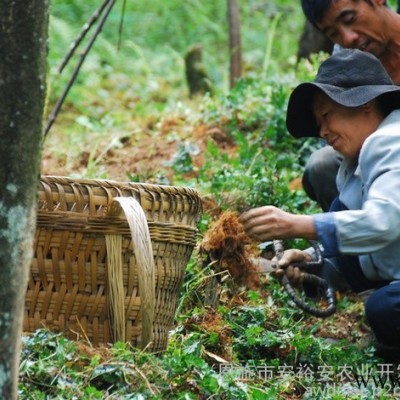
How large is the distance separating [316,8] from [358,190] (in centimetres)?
106

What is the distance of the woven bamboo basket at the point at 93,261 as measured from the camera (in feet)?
9.84

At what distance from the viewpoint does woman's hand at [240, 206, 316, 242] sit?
3.36 m

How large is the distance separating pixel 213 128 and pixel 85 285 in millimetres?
3436

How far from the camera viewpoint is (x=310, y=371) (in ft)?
11.8

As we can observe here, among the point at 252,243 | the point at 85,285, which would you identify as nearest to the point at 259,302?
the point at 252,243

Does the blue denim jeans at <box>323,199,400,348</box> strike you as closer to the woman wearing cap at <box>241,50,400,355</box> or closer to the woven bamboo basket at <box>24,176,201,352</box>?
the woman wearing cap at <box>241,50,400,355</box>

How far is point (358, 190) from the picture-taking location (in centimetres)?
373

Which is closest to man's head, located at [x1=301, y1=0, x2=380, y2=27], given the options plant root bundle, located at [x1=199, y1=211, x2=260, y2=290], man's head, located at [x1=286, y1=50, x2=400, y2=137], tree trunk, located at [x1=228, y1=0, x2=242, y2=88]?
man's head, located at [x1=286, y1=50, x2=400, y2=137]

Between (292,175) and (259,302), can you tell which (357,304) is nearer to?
(259,302)

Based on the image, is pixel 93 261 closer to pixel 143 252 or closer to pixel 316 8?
pixel 143 252

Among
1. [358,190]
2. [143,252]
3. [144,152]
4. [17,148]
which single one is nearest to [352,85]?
[358,190]

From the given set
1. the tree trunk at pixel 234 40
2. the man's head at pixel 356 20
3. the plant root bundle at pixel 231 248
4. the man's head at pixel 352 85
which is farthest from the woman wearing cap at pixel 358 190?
the tree trunk at pixel 234 40

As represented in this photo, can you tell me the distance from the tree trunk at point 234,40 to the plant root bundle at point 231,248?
147 inches

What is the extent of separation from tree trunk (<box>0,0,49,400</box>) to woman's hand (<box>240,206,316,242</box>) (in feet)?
4.32
